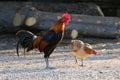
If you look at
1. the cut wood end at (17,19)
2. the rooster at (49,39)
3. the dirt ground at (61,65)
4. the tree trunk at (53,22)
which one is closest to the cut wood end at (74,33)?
the tree trunk at (53,22)

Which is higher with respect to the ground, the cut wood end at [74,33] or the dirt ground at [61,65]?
the dirt ground at [61,65]

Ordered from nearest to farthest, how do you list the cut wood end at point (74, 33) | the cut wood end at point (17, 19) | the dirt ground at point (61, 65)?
the dirt ground at point (61, 65) → the cut wood end at point (74, 33) → the cut wood end at point (17, 19)

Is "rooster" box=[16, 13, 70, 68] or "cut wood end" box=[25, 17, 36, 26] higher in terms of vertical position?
"rooster" box=[16, 13, 70, 68]

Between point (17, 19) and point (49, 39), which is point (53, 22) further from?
point (49, 39)

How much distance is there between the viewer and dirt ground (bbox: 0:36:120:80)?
850cm

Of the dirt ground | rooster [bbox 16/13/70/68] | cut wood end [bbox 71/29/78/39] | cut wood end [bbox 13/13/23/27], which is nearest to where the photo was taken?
the dirt ground

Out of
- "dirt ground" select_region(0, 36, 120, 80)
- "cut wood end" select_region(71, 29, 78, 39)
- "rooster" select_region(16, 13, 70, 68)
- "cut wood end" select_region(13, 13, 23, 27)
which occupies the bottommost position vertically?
"cut wood end" select_region(71, 29, 78, 39)

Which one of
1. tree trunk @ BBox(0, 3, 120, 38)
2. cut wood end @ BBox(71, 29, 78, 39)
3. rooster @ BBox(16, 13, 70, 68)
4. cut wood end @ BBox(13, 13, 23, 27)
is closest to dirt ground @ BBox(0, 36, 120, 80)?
rooster @ BBox(16, 13, 70, 68)

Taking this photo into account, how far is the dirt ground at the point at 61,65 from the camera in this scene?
27.9ft

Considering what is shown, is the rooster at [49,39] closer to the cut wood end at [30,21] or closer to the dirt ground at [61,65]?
the dirt ground at [61,65]

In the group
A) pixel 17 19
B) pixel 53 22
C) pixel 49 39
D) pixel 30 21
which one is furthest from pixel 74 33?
pixel 49 39

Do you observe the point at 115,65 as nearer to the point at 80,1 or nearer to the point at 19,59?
the point at 19,59

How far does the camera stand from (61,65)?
9930 mm

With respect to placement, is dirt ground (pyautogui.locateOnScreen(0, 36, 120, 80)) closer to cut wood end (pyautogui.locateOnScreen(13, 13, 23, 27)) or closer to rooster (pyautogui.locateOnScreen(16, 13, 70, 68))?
rooster (pyautogui.locateOnScreen(16, 13, 70, 68))
